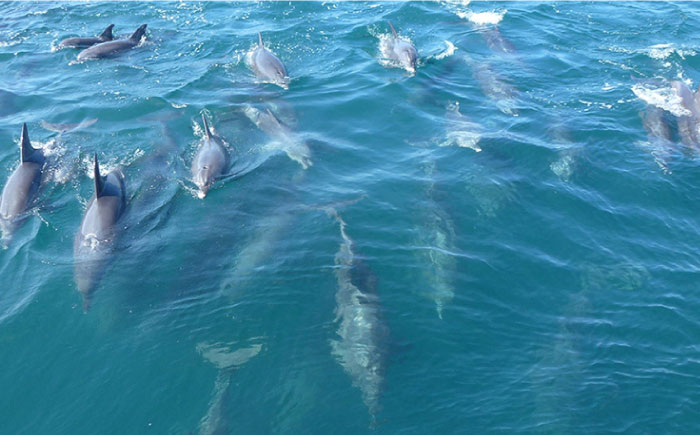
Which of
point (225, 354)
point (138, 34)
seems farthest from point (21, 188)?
point (138, 34)

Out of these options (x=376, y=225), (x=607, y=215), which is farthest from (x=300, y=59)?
(x=607, y=215)

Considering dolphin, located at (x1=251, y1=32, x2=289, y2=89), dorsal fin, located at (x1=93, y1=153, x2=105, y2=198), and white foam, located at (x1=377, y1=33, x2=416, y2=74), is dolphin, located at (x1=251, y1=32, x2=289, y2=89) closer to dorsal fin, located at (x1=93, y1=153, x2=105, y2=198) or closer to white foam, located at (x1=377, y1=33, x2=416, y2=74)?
white foam, located at (x1=377, y1=33, x2=416, y2=74)

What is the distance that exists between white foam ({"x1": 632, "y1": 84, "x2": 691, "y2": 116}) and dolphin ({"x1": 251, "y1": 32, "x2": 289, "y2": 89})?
16.8 meters

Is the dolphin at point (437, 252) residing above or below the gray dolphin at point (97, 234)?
below

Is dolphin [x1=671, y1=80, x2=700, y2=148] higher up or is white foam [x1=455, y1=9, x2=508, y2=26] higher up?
white foam [x1=455, y1=9, x2=508, y2=26]

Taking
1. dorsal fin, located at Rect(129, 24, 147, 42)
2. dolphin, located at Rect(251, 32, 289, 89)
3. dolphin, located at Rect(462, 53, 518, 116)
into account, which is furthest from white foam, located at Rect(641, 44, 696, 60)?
dorsal fin, located at Rect(129, 24, 147, 42)

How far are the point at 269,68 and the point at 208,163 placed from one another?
9.54 m

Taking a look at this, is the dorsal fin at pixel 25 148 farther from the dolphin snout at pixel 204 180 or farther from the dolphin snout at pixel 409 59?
the dolphin snout at pixel 409 59

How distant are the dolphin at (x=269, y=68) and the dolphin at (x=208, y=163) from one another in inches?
275

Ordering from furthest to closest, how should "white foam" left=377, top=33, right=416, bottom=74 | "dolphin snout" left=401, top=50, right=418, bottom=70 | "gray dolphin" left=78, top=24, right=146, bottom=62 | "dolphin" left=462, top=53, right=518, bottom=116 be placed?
1. "gray dolphin" left=78, top=24, right=146, bottom=62
2. "white foam" left=377, top=33, right=416, bottom=74
3. "dolphin snout" left=401, top=50, right=418, bottom=70
4. "dolphin" left=462, top=53, right=518, bottom=116

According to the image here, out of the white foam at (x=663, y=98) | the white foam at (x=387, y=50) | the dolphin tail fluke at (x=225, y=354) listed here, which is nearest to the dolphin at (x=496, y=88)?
the white foam at (x=387, y=50)

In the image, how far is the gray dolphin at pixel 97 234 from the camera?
15.6 m

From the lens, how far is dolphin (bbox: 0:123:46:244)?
17766 millimetres

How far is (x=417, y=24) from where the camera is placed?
3528cm
